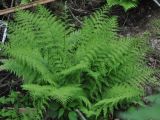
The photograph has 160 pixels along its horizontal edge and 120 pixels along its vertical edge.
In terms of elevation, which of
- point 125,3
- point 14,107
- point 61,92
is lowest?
point 14,107

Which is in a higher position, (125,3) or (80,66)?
(125,3)

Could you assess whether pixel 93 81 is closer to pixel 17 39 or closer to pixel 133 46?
pixel 133 46

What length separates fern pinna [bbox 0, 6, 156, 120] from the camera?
3.67m

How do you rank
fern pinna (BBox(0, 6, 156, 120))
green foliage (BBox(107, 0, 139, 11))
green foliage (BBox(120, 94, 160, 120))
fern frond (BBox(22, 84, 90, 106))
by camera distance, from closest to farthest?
green foliage (BBox(120, 94, 160, 120)) → fern frond (BBox(22, 84, 90, 106)) → fern pinna (BBox(0, 6, 156, 120)) → green foliage (BBox(107, 0, 139, 11))

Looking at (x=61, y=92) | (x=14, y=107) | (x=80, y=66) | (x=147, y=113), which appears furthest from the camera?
(x=14, y=107)

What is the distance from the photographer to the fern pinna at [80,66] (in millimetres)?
3673

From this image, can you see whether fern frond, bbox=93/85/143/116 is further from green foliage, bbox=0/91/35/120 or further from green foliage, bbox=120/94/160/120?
green foliage, bbox=120/94/160/120

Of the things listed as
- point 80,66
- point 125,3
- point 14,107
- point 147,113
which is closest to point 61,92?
point 80,66

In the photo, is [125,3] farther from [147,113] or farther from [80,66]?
[147,113]

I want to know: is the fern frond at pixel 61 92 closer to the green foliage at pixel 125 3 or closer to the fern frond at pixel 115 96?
the fern frond at pixel 115 96

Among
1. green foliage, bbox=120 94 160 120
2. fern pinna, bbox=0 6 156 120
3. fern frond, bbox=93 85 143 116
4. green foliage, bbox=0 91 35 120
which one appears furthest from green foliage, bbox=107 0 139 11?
green foliage, bbox=120 94 160 120

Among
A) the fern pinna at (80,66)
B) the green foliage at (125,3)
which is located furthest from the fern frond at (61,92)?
the green foliage at (125,3)

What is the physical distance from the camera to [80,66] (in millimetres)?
3557

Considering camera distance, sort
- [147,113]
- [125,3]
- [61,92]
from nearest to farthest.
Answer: [147,113] < [61,92] < [125,3]
